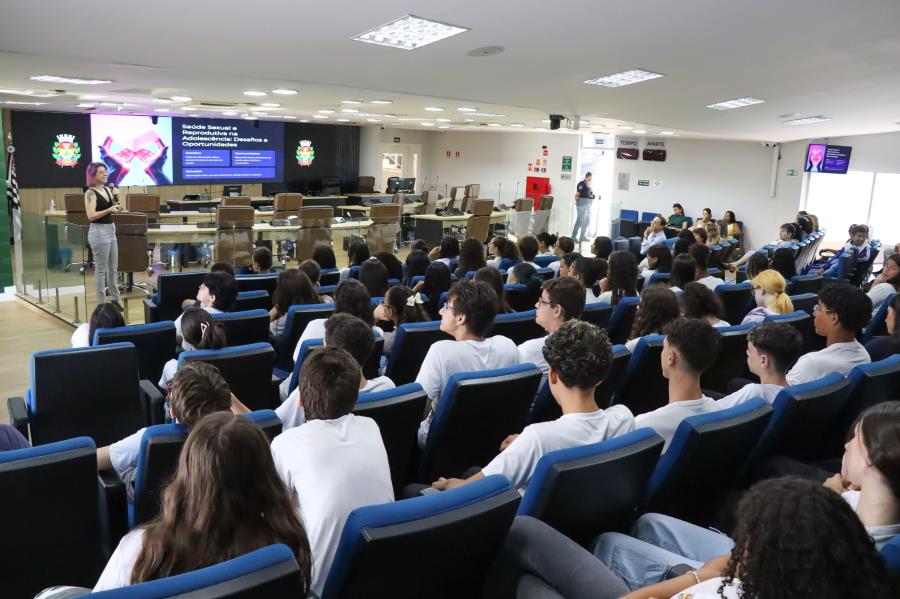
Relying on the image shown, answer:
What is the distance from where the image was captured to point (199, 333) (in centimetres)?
365

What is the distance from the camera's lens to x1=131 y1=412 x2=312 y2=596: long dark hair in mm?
1575

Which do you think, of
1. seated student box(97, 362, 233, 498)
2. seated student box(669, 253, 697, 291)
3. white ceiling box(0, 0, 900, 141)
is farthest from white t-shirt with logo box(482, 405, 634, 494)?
seated student box(669, 253, 697, 291)

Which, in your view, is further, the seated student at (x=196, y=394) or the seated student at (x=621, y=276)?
the seated student at (x=621, y=276)

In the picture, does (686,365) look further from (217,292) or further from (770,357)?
(217,292)

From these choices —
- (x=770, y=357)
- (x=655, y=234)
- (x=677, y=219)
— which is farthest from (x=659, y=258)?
(x=677, y=219)

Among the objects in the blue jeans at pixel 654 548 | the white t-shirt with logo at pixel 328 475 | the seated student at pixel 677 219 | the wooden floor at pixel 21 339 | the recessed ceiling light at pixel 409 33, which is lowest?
the wooden floor at pixel 21 339

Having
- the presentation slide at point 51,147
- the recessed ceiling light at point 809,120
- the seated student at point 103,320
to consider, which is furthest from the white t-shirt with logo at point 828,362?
the presentation slide at point 51,147

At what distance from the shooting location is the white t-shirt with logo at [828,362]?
12.3 ft

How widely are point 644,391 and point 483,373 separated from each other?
1322mm

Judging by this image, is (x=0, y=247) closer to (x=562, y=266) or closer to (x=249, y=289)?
(x=249, y=289)

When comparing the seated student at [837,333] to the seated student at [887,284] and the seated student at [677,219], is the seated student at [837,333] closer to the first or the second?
the seated student at [887,284]

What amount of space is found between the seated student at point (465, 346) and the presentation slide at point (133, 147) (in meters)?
14.4

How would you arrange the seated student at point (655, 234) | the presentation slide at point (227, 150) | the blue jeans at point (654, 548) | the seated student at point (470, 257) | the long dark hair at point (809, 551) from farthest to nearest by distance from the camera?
the presentation slide at point (227, 150) → the seated student at point (655, 234) → the seated student at point (470, 257) → the blue jeans at point (654, 548) → the long dark hair at point (809, 551)

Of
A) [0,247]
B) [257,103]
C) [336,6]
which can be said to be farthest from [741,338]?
[0,247]
